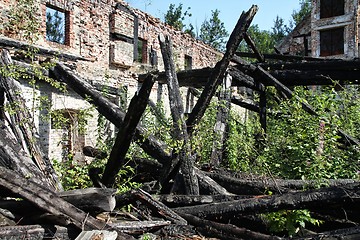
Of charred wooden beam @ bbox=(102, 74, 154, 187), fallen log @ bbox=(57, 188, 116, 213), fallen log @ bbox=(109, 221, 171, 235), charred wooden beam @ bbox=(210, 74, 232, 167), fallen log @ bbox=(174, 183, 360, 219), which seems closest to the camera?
fallen log @ bbox=(57, 188, 116, 213)

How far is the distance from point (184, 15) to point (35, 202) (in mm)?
32107

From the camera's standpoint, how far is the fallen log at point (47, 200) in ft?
8.82

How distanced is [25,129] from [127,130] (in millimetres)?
1860

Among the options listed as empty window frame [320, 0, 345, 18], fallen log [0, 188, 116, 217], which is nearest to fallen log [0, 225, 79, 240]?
fallen log [0, 188, 116, 217]

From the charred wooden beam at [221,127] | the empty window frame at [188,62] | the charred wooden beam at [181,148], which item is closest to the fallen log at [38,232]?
the charred wooden beam at [181,148]

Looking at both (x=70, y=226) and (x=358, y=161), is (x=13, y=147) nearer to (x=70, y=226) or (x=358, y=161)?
(x=70, y=226)

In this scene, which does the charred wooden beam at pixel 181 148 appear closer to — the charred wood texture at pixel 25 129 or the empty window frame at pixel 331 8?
the charred wood texture at pixel 25 129

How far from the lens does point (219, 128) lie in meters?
6.72

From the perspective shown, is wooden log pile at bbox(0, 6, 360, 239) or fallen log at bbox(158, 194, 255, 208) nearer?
wooden log pile at bbox(0, 6, 360, 239)

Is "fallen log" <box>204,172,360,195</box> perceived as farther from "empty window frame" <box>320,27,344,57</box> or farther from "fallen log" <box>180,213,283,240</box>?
"empty window frame" <box>320,27,344,57</box>

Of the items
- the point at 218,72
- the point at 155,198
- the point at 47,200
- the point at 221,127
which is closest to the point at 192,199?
the point at 155,198

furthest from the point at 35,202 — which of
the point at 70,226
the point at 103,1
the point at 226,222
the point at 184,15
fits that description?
the point at 184,15

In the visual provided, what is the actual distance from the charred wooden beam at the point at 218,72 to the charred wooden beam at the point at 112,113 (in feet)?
1.90

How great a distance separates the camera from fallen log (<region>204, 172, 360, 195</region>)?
4078mm
